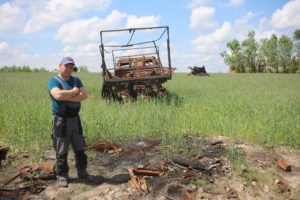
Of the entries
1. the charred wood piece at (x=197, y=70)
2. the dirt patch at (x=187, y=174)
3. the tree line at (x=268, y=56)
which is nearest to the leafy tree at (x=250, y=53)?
the tree line at (x=268, y=56)

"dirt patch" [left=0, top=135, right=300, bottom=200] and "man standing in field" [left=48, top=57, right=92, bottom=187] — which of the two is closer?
"man standing in field" [left=48, top=57, right=92, bottom=187]

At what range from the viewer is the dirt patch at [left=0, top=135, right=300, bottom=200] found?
192 inches

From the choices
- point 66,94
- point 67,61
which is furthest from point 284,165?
point 67,61

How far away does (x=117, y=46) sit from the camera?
42.0 feet

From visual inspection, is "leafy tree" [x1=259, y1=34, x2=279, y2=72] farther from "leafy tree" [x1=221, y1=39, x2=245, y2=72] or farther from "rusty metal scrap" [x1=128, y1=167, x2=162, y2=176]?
"rusty metal scrap" [x1=128, y1=167, x2=162, y2=176]

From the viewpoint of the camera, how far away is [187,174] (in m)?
5.32

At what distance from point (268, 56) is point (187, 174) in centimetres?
6089

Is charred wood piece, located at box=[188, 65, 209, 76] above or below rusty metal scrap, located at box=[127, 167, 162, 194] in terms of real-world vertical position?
above

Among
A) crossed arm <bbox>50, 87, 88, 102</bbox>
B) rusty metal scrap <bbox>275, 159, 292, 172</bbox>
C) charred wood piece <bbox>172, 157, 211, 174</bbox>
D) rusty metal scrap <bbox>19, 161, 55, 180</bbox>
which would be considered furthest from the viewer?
rusty metal scrap <bbox>275, 159, 292, 172</bbox>

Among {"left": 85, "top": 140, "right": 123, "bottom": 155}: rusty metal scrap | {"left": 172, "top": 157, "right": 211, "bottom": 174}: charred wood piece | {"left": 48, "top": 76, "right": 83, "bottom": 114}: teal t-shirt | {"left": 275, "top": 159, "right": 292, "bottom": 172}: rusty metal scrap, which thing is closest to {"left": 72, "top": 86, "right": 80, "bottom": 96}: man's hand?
{"left": 48, "top": 76, "right": 83, "bottom": 114}: teal t-shirt

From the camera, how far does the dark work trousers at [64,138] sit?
489 centimetres

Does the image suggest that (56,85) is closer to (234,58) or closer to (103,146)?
(103,146)

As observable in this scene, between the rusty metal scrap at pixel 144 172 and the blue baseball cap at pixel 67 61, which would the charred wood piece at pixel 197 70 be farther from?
the blue baseball cap at pixel 67 61

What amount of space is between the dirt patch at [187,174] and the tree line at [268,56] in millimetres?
55304
